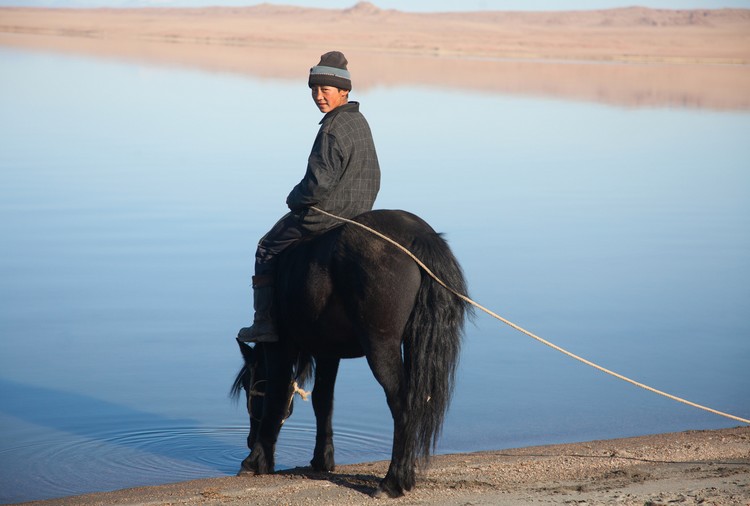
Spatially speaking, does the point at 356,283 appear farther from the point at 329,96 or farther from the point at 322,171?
the point at 329,96

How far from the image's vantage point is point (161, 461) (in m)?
5.67

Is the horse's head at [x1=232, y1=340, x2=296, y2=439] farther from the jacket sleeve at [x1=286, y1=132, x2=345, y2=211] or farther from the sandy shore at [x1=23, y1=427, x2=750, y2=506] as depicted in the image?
the jacket sleeve at [x1=286, y1=132, x2=345, y2=211]

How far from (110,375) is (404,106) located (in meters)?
18.9

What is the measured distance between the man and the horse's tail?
21.0 inches

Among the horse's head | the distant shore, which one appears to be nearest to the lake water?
the horse's head

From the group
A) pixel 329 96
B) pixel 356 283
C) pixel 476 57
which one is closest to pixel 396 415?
pixel 356 283

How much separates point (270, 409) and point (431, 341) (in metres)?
1.17

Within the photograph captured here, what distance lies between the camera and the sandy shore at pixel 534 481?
4.41 meters

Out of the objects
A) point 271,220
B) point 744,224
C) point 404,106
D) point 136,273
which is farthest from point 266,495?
point 404,106

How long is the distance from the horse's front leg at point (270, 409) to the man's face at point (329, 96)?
1.22 m

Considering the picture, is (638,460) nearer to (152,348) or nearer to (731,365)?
(731,365)

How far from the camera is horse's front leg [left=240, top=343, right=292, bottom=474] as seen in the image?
5.23 metres

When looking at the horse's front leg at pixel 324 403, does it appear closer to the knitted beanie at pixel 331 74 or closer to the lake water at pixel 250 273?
the lake water at pixel 250 273

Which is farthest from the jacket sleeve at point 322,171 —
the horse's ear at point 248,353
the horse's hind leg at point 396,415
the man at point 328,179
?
the horse's ear at point 248,353
